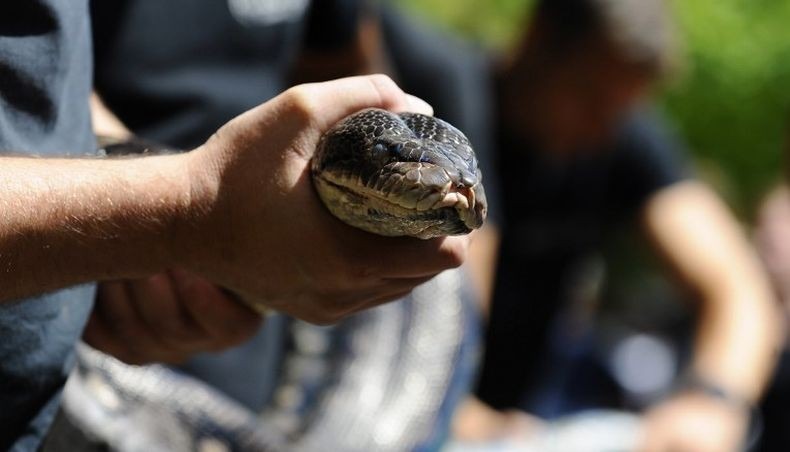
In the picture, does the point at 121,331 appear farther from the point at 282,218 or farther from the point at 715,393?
the point at 715,393

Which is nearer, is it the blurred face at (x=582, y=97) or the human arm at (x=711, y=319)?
the human arm at (x=711, y=319)

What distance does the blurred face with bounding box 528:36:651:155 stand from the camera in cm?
333

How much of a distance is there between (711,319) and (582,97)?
74 centimetres

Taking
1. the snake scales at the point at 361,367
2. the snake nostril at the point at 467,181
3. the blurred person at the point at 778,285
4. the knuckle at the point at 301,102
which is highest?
the knuckle at the point at 301,102

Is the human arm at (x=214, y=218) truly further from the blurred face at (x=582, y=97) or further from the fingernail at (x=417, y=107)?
the blurred face at (x=582, y=97)

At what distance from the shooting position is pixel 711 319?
3318 millimetres

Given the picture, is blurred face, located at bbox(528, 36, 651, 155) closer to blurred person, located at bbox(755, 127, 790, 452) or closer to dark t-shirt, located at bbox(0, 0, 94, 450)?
blurred person, located at bbox(755, 127, 790, 452)

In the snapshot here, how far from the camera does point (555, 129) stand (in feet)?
11.4

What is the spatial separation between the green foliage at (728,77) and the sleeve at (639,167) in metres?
3.38

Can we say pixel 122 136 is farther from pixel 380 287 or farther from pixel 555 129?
pixel 555 129

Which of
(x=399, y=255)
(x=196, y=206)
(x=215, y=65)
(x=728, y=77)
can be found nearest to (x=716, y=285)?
(x=215, y=65)

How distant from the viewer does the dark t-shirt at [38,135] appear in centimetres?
117

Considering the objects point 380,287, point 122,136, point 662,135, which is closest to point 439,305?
point 122,136

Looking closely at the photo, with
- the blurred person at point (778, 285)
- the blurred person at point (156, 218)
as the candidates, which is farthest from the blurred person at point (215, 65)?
the blurred person at point (778, 285)
